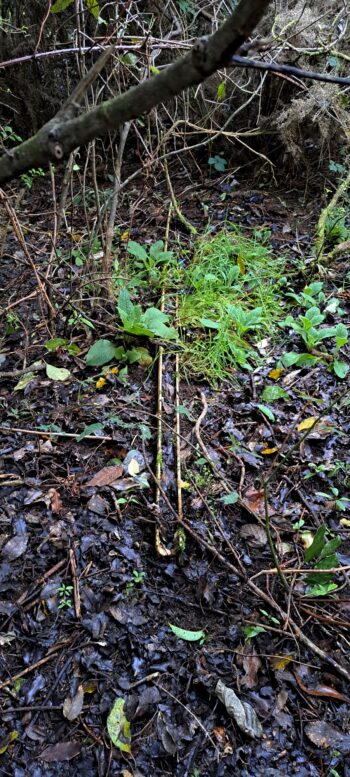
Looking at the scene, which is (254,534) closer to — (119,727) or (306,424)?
(306,424)

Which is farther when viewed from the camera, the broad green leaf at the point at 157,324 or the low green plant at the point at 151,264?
the low green plant at the point at 151,264

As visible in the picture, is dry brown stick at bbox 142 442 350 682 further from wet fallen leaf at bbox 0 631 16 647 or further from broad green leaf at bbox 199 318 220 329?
broad green leaf at bbox 199 318 220 329

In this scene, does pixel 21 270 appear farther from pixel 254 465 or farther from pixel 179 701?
pixel 179 701

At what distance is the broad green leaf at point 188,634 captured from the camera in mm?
1765

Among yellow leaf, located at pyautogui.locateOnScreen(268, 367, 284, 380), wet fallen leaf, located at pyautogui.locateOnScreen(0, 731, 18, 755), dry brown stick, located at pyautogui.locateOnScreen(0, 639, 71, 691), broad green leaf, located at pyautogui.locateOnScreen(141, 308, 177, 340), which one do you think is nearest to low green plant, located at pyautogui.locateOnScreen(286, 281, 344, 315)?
yellow leaf, located at pyautogui.locateOnScreen(268, 367, 284, 380)

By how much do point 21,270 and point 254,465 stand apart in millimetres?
2271

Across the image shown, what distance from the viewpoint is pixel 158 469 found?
2252mm

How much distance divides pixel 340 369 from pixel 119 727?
6.71 feet

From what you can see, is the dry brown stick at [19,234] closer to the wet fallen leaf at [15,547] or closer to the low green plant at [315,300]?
the wet fallen leaf at [15,547]

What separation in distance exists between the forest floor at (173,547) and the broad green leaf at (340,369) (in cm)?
2

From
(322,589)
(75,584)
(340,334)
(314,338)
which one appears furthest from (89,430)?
(340,334)

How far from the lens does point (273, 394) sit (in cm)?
268

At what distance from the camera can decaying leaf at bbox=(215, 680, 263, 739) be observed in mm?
1575

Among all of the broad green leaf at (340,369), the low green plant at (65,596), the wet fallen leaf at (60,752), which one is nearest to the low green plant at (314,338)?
the broad green leaf at (340,369)
